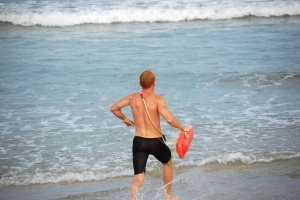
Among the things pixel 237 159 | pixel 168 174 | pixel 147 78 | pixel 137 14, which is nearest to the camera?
pixel 147 78

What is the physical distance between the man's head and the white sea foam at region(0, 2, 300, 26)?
59.1ft

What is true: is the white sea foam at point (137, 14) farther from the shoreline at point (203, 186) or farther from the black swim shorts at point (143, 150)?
the black swim shorts at point (143, 150)

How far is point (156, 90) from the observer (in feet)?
41.5

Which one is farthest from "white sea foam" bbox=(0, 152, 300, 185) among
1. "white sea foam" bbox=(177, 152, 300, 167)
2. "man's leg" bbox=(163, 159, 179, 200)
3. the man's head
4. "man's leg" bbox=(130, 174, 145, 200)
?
the man's head

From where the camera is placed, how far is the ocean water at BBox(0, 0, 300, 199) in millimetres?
7488

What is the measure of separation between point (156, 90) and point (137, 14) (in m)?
12.2

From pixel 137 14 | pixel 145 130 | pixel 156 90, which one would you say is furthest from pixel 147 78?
pixel 137 14

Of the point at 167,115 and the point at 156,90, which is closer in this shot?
the point at 167,115

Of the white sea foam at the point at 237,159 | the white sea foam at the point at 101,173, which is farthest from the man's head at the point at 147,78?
the white sea foam at the point at 237,159

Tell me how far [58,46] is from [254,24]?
321 inches

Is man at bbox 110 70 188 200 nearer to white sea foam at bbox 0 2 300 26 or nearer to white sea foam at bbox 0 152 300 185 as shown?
white sea foam at bbox 0 152 300 185

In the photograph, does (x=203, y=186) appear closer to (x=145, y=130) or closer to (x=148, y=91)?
(x=145, y=130)

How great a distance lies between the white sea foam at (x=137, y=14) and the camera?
23.7 meters

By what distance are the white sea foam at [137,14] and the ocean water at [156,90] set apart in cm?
6
